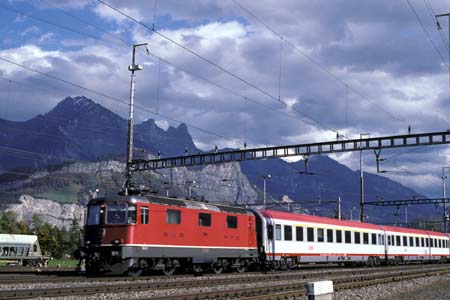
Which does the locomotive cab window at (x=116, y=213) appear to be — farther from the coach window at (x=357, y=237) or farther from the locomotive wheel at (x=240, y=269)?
the coach window at (x=357, y=237)

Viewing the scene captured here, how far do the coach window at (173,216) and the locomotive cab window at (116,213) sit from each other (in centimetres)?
229

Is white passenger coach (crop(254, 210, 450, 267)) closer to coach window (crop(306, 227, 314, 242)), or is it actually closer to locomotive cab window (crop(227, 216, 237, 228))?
coach window (crop(306, 227, 314, 242))

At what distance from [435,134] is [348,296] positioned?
21419 millimetres

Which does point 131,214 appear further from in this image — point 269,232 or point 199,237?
point 269,232

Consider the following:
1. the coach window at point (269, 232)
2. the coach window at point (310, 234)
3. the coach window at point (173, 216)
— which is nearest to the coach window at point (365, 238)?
the coach window at point (310, 234)

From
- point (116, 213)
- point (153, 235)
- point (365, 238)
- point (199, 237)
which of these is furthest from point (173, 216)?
point (365, 238)

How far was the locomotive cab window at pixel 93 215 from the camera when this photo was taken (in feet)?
91.0

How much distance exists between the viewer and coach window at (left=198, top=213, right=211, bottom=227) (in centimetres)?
3028

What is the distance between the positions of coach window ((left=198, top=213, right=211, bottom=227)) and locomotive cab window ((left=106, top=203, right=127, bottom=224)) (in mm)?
4645

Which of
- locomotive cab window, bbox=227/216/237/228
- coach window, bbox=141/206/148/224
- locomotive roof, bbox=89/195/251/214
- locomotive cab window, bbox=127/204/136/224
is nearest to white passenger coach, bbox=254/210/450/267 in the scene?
locomotive cab window, bbox=227/216/237/228

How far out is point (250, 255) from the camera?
112ft

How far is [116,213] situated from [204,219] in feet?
17.0

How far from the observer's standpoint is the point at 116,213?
27.1 metres

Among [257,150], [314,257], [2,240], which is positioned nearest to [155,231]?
[314,257]
